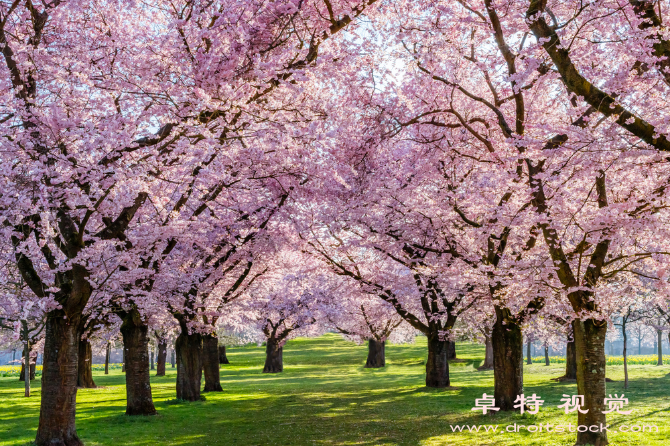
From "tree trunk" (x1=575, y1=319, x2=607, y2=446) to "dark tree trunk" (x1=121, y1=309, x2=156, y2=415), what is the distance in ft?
42.8

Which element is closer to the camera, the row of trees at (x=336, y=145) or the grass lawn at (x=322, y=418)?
the row of trees at (x=336, y=145)

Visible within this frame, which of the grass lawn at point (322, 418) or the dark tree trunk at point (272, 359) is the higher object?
the grass lawn at point (322, 418)

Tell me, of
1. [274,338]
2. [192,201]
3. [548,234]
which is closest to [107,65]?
[192,201]

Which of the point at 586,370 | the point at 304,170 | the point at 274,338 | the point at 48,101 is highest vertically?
the point at 48,101

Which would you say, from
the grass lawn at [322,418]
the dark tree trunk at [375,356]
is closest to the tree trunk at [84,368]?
the grass lawn at [322,418]

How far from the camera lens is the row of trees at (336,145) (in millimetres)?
8633

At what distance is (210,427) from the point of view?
15.4 meters

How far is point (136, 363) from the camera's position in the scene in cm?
1719

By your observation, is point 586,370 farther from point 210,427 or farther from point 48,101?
point 48,101

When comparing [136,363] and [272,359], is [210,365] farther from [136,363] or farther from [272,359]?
[272,359]

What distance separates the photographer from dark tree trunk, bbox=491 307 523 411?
15211mm

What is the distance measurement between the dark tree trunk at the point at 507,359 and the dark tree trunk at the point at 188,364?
12.2m

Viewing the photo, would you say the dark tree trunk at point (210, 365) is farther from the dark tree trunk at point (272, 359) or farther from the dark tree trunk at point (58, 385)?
the dark tree trunk at point (272, 359)

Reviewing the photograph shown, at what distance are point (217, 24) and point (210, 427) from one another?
38.0 feet
